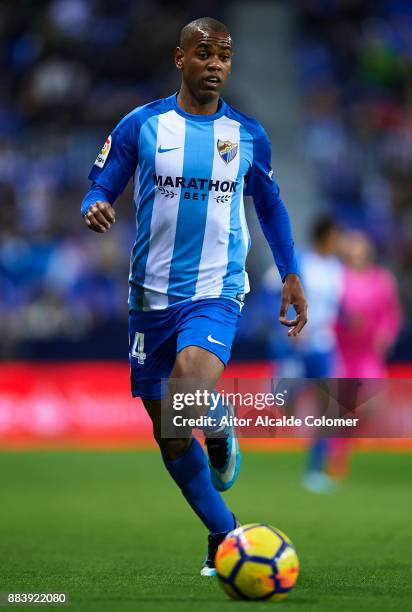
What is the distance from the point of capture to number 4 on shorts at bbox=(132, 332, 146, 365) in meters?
5.88

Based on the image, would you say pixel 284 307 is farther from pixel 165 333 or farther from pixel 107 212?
pixel 107 212

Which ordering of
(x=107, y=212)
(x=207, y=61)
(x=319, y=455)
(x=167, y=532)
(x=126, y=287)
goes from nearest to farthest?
(x=107, y=212), (x=207, y=61), (x=167, y=532), (x=319, y=455), (x=126, y=287)

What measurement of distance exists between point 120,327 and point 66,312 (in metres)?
0.90

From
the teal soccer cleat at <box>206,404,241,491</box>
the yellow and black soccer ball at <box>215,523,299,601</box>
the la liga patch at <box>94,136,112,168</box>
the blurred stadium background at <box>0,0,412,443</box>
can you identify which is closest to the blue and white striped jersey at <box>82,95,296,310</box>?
the la liga patch at <box>94,136,112,168</box>

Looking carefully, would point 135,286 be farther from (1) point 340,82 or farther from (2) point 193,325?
(1) point 340,82

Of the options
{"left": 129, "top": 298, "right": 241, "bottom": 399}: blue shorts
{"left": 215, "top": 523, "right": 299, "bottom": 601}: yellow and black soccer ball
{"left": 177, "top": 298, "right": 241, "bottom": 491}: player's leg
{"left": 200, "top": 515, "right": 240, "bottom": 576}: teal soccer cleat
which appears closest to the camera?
{"left": 215, "top": 523, "right": 299, "bottom": 601}: yellow and black soccer ball

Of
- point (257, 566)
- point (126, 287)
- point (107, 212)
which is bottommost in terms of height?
point (257, 566)

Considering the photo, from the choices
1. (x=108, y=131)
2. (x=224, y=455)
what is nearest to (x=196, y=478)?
(x=224, y=455)

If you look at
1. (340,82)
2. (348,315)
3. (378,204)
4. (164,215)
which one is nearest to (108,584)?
(164,215)

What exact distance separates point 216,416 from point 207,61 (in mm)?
1614

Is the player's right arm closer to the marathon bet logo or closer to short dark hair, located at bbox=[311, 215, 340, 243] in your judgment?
the marathon bet logo

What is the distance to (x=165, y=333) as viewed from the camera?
5852 millimetres

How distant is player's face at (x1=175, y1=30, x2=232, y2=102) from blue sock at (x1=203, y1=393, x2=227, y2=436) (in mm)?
1411

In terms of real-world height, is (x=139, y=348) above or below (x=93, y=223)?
below
